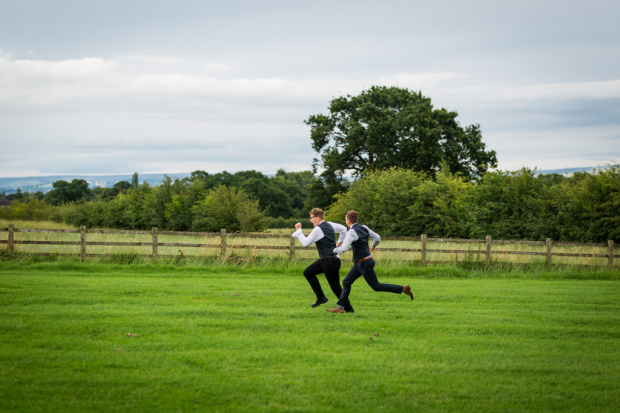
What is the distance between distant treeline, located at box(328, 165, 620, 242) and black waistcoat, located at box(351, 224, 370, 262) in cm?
1546

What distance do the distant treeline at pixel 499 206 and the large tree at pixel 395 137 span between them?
274 inches

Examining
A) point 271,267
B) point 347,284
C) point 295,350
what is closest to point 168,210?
point 271,267

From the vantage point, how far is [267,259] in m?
15.5

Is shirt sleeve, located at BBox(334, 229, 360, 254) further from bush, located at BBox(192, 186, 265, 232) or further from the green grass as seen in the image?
bush, located at BBox(192, 186, 265, 232)

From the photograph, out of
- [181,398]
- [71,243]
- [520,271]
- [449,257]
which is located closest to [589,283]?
[520,271]

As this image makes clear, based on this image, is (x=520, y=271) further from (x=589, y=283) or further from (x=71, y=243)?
(x=71, y=243)

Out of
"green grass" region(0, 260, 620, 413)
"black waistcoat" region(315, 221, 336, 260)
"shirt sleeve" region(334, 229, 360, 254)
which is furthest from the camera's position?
"black waistcoat" region(315, 221, 336, 260)

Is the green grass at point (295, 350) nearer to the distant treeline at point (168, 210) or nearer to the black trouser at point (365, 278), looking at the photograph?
the black trouser at point (365, 278)

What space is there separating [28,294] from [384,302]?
719cm

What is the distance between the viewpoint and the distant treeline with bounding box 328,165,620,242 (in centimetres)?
1967

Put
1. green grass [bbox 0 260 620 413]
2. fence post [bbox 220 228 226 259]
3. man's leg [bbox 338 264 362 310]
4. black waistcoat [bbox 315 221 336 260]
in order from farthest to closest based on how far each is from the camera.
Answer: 1. fence post [bbox 220 228 226 259]
2. black waistcoat [bbox 315 221 336 260]
3. man's leg [bbox 338 264 362 310]
4. green grass [bbox 0 260 620 413]

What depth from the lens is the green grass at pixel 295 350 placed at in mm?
4453

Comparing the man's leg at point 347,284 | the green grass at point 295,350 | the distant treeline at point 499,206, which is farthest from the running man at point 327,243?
the distant treeline at point 499,206

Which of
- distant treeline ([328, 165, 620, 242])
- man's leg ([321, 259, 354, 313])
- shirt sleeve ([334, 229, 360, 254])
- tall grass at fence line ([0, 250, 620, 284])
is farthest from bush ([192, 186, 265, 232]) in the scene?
shirt sleeve ([334, 229, 360, 254])
